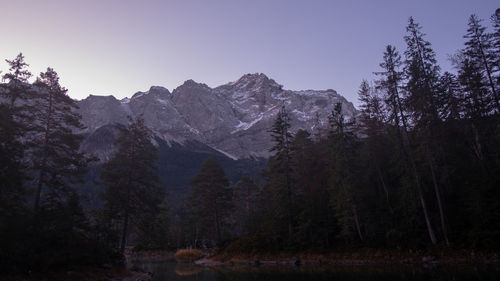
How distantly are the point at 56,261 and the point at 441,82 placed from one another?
30.5 meters

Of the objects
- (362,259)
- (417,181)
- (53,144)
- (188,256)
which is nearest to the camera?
(53,144)

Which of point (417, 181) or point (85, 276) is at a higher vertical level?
point (417, 181)

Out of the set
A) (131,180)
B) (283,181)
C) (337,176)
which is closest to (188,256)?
(283,181)

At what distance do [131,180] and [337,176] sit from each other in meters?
18.9

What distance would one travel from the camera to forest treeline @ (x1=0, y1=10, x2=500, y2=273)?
19912 mm

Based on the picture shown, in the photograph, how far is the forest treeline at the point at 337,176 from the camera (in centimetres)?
1991

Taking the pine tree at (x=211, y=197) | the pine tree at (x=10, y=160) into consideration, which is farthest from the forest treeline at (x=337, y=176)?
the pine tree at (x=211, y=197)

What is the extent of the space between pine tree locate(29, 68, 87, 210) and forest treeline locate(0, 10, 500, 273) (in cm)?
8

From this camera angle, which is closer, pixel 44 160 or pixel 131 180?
pixel 44 160

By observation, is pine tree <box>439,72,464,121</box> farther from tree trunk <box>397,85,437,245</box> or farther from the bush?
the bush

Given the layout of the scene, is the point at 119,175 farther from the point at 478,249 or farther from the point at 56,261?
the point at 478,249

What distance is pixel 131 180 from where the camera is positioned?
106 ft

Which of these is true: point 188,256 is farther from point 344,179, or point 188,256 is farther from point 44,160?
point 44,160

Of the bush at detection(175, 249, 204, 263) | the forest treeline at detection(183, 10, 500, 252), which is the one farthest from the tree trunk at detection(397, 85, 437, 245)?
the bush at detection(175, 249, 204, 263)
